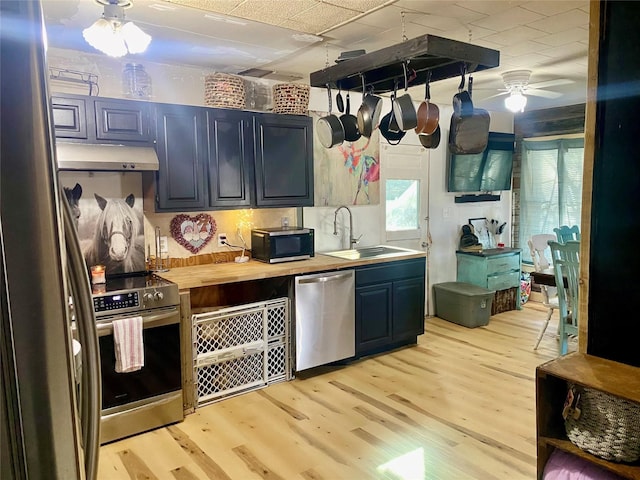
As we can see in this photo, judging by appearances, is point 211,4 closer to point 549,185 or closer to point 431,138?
point 431,138

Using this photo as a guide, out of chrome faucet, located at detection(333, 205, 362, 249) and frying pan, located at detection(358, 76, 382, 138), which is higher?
frying pan, located at detection(358, 76, 382, 138)

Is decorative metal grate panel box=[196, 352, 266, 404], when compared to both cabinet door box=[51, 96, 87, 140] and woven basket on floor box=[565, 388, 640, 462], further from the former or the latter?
woven basket on floor box=[565, 388, 640, 462]

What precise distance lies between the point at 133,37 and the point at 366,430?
270cm

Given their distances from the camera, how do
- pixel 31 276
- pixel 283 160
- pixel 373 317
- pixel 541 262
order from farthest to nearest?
pixel 541 262, pixel 373 317, pixel 283 160, pixel 31 276

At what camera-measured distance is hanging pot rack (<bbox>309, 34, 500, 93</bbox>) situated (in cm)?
249

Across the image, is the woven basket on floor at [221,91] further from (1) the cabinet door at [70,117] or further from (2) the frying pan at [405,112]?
(2) the frying pan at [405,112]

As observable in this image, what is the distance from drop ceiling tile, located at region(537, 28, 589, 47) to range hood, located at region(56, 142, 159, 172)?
9.59 feet

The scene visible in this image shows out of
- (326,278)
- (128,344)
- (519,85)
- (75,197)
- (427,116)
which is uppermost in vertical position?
(519,85)

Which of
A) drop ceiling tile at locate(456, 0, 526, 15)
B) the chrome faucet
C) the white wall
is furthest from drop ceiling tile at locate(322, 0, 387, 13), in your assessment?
the chrome faucet

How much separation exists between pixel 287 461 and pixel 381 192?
10.6ft

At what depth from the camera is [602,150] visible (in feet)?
5.82

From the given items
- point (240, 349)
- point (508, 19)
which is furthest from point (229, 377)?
point (508, 19)

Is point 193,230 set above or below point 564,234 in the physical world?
above

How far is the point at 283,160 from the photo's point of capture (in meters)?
4.02
